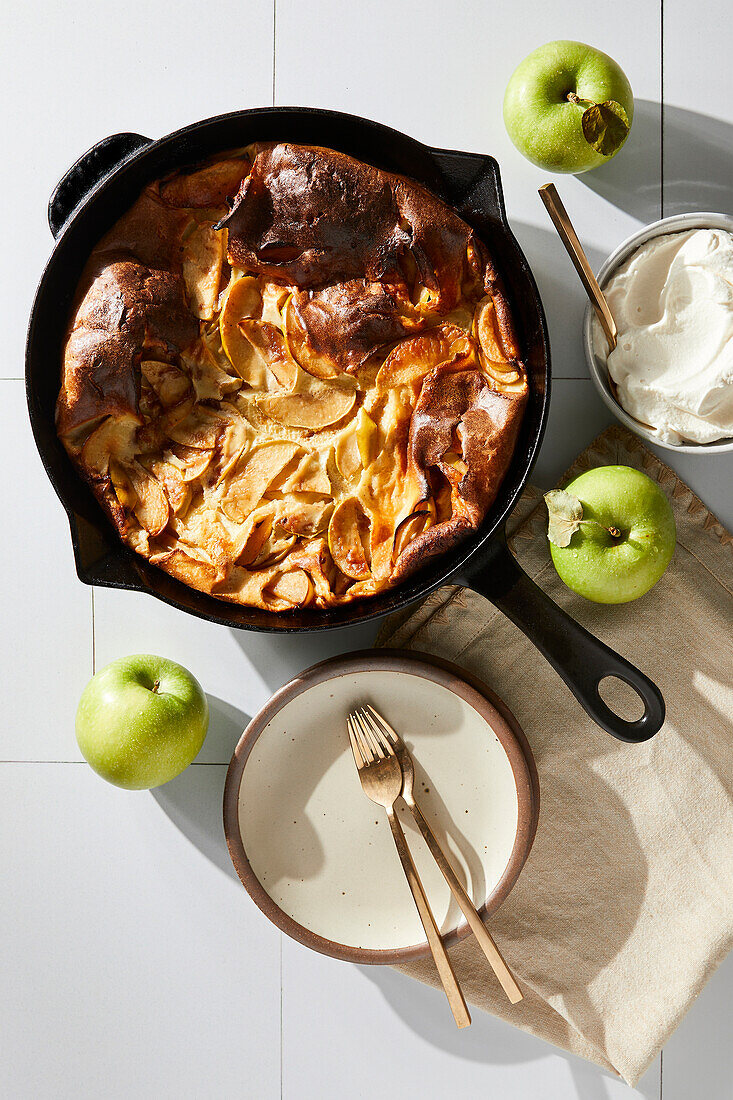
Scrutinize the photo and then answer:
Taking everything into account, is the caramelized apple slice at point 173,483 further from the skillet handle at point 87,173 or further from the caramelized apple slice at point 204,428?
the skillet handle at point 87,173

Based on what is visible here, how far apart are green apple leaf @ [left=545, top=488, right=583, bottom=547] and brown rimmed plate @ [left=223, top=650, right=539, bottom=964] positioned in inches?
9.9

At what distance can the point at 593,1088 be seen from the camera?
1.35 meters

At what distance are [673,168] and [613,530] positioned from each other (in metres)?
0.60

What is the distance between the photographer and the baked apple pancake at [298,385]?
1.03m

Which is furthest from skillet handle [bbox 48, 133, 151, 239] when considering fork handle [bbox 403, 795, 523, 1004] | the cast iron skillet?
fork handle [bbox 403, 795, 523, 1004]

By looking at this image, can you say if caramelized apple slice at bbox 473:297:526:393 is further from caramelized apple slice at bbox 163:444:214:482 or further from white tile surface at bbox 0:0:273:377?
white tile surface at bbox 0:0:273:377

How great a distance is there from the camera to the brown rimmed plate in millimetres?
1189

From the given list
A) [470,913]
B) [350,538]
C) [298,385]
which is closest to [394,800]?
[470,913]

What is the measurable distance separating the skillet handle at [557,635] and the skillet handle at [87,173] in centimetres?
70

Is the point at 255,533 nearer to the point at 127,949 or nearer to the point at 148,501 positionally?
the point at 148,501

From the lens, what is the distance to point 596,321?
3.76 ft

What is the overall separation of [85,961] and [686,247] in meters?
1.46

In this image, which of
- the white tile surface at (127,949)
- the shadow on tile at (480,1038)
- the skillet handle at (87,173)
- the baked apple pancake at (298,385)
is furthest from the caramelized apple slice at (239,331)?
the shadow on tile at (480,1038)

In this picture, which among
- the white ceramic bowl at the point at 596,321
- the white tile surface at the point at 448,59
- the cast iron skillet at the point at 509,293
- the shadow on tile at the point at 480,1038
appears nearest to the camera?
the cast iron skillet at the point at 509,293
